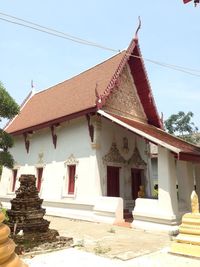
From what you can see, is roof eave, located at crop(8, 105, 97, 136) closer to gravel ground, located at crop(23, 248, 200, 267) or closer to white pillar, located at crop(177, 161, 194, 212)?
white pillar, located at crop(177, 161, 194, 212)

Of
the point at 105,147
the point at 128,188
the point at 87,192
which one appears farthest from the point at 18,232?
the point at 128,188

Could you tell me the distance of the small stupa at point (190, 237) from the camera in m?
5.88

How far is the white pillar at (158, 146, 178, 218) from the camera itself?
29.7ft

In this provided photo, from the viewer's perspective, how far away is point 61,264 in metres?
5.20

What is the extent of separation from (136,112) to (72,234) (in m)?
7.40

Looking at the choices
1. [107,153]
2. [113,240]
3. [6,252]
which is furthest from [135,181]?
[6,252]

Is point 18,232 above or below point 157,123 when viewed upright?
below

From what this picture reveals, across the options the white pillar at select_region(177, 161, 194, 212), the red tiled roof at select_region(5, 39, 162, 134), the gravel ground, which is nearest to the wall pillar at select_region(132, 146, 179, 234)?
the white pillar at select_region(177, 161, 194, 212)

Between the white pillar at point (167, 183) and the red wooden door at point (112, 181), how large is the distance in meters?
3.07

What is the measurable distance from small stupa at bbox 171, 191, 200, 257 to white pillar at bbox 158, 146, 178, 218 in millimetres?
2772

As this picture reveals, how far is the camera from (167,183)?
916cm

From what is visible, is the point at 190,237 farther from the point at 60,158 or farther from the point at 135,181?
the point at 60,158

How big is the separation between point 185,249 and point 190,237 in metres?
0.26

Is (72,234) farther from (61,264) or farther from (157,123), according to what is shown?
(157,123)
